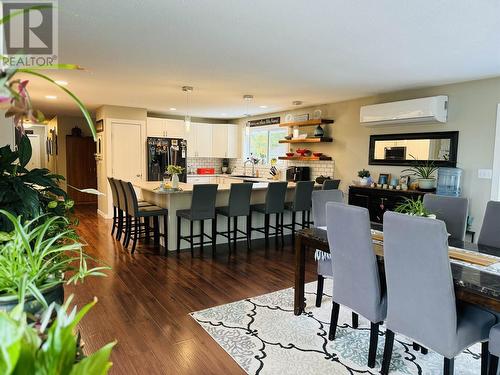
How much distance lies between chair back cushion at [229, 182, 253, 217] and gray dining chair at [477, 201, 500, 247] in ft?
9.18

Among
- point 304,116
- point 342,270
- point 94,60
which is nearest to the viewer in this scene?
point 342,270

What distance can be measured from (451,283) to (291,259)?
9.60 ft

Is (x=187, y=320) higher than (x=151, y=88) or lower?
lower

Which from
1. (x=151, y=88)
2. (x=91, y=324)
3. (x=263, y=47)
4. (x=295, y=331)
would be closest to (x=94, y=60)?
(x=151, y=88)

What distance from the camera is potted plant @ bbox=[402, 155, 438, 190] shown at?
15.4ft

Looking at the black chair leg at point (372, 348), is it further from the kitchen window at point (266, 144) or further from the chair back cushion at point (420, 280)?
the kitchen window at point (266, 144)

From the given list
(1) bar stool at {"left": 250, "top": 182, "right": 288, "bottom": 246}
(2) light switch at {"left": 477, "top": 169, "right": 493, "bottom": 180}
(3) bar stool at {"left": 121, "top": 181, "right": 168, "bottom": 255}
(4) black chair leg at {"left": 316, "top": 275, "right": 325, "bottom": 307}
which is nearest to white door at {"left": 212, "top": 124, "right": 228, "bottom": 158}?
(1) bar stool at {"left": 250, "top": 182, "right": 288, "bottom": 246}

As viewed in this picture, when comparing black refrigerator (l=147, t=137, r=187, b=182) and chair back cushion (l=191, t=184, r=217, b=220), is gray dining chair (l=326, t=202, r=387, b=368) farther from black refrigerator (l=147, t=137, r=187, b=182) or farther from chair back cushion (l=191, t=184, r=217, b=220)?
black refrigerator (l=147, t=137, r=187, b=182)

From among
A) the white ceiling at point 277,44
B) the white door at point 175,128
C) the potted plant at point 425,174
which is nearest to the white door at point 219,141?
the white door at point 175,128

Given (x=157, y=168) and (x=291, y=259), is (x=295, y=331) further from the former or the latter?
(x=157, y=168)

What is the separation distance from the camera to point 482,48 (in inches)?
121

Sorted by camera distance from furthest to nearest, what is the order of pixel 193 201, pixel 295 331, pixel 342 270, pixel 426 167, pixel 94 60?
pixel 426 167
pixel 193 201
pixel 94 60
pixel 295 331
pixel 342 270

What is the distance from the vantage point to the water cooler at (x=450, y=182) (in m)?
4.45

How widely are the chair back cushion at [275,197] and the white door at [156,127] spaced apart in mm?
3851
